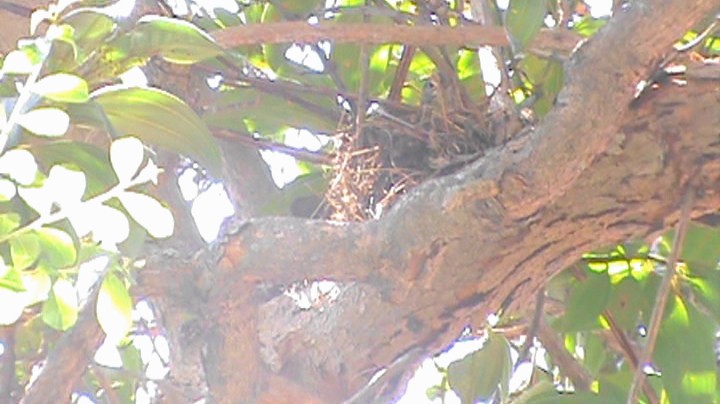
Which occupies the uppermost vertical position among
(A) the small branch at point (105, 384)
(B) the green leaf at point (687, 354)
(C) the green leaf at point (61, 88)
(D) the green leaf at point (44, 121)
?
(C) the green leaf at point (61, 88)

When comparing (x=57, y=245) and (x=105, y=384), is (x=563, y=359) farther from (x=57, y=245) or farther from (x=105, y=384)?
(x=57, y=245)

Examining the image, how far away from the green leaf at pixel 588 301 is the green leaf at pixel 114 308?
0.65 m

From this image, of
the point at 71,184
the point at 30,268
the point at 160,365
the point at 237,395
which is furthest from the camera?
the point at 160,365

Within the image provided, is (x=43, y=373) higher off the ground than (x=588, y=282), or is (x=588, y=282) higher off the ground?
(x=43, y=373)

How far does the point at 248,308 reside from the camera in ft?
3.29

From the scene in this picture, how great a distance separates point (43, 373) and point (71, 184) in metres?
0.45

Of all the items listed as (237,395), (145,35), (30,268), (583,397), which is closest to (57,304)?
(30,268)

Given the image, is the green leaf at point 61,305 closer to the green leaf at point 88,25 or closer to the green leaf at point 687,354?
the green leaf at point 88,25

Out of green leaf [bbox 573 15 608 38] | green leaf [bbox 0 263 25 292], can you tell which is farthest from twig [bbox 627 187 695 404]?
green leaf [bbox 0 263 25 292]

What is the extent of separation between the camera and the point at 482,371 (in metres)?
1.25

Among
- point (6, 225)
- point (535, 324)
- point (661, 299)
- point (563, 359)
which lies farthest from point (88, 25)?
point (563, 359)

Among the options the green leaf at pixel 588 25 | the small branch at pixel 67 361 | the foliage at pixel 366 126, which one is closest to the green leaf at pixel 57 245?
the foliage at pixel 366 126

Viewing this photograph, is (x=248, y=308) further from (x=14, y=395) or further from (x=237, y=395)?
(x=14, y=395)

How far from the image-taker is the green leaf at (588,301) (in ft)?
3.87
